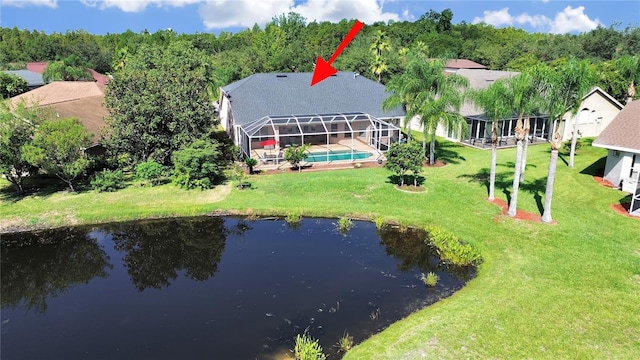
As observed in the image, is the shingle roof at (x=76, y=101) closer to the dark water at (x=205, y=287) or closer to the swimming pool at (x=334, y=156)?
the dark water at (x=205, y=287)

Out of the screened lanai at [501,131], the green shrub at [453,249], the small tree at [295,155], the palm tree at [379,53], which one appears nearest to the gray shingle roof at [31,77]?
the palm tree at [379,53]

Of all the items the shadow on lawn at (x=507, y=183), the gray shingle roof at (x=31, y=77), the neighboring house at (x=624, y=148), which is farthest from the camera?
the gray shingle roof at (x=31, y=77)

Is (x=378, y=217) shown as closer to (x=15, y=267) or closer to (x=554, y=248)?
(x=554, y=248)

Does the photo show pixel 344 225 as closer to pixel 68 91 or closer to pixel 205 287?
pixel 205 287

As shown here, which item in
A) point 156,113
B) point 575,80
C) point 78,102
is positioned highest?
point 575,80

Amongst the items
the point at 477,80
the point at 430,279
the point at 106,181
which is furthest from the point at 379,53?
the point at 430,279

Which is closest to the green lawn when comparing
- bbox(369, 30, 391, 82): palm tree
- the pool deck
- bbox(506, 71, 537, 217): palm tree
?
the pool deck
